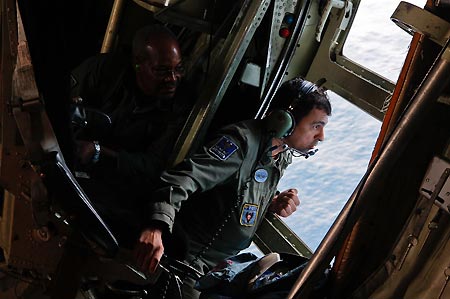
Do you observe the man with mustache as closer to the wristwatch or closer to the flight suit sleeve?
the wristwatch

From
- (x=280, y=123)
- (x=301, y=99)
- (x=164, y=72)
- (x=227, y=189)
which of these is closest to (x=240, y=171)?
(x=227, y=189)

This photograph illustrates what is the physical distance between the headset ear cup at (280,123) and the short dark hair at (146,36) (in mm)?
705

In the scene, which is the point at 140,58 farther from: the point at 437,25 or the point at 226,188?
the point at 437,25

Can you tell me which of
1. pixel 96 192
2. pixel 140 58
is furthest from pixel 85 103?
pixel 96 192

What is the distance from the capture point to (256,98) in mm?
3232

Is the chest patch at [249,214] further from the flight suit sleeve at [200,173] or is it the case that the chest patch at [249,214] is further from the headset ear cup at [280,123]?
the headset ear cup at [280,123]

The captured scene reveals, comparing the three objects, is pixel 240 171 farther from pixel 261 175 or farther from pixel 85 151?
pixel 85 151

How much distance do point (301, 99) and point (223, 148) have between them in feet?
1.45

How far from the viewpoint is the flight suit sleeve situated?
2.46 meters

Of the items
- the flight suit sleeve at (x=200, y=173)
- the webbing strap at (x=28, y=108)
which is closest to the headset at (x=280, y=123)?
the flight suit sleeve at (x=200, y=173)

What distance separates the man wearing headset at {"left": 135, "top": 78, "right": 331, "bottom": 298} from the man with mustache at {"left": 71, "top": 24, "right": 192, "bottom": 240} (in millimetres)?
281

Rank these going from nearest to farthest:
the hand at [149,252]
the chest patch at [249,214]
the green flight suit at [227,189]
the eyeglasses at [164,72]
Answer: the hand at [149,252]
the green flight suit at [227,189]
the chest patch at [249,214]
the eyeglasses at [164,72]

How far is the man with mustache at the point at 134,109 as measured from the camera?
9.37 ft

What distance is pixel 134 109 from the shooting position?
3068mm
